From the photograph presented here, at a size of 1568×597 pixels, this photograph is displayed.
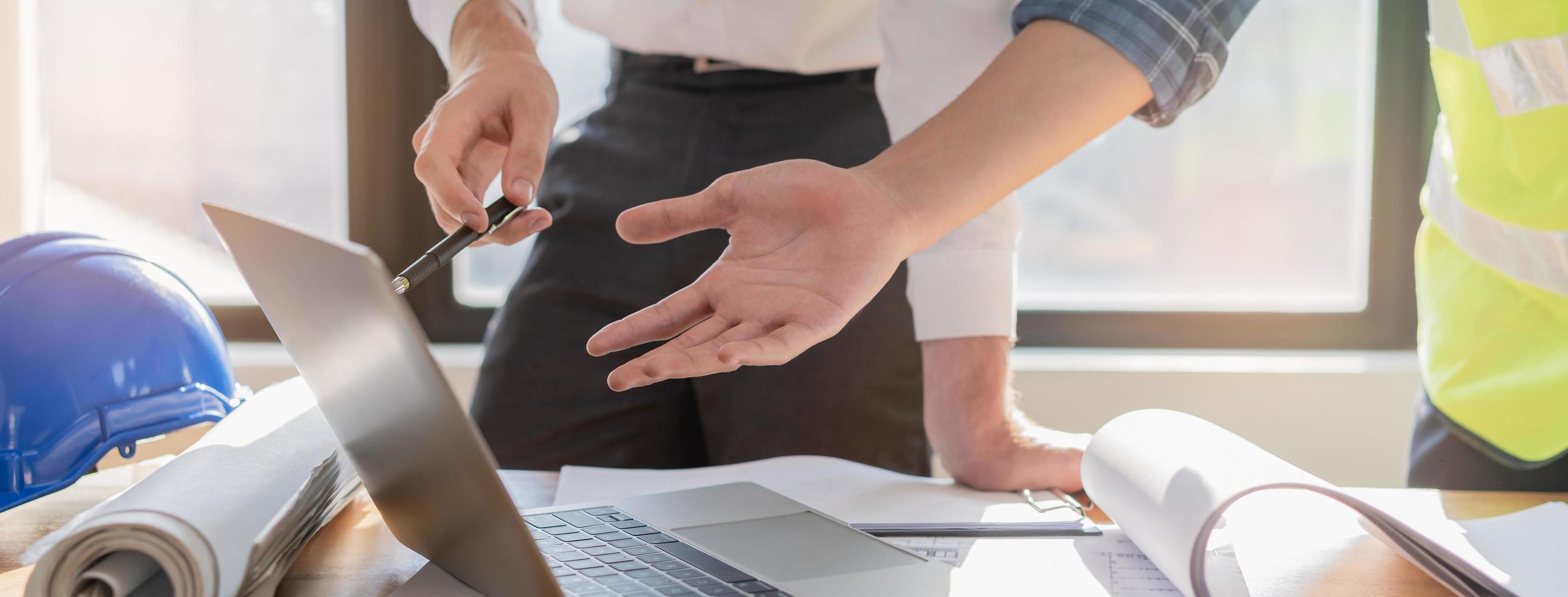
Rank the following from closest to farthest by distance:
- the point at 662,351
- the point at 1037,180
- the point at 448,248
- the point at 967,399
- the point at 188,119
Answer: the point at 662,351 < the point at 448,248 < the point at 967,399 < the point at 1037,180 < the point at 188,119

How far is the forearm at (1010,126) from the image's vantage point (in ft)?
2.44

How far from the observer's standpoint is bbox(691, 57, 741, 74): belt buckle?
1164 millimetres

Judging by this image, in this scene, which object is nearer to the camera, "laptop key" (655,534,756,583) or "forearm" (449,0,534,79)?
"laptop key" (655,534,756,583)

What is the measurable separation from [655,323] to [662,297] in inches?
19.9

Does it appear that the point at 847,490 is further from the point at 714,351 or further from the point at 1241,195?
the point at 1241,195

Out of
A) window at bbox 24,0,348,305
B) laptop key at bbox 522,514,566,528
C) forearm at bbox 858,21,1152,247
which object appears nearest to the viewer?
laptop key at bbox 522,514,566,528

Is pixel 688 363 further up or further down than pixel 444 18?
further down

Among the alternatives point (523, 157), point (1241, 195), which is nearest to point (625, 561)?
point (523, 157)

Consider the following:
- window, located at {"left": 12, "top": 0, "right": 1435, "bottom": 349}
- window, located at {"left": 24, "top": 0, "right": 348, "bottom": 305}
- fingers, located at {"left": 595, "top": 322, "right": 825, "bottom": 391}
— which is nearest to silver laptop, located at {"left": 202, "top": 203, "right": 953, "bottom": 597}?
fingers, located at {"left": 595, "top": 322, "right": 825, "bottom": 391}

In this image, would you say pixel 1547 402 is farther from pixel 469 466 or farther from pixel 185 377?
pixel 185 377

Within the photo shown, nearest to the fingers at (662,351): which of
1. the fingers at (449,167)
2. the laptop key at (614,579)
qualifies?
the laptop key at (614,579)

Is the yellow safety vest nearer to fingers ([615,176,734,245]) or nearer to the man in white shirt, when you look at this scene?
the man in white shirt

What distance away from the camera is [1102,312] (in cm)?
200

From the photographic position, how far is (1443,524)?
→ 680mm
